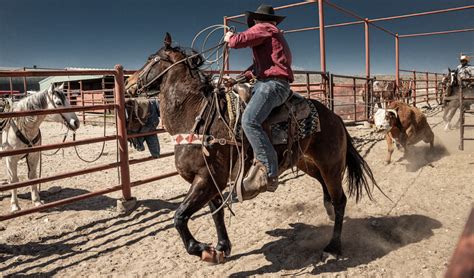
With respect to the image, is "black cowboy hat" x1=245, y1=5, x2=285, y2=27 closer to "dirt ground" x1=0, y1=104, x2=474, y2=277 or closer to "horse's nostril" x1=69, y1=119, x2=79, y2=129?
"dirt ground" x1=0, y1=104, x2=474, y2=277

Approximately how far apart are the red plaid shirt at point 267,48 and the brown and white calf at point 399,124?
4485 mm

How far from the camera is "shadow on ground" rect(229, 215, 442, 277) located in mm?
3445

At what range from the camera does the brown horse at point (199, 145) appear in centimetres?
312

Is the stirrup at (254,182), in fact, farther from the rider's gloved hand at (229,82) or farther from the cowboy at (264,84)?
the rider's gloved hand at (229,82)

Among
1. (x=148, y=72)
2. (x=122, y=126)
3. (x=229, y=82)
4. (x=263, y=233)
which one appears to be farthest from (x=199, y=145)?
(x=122, y=126)

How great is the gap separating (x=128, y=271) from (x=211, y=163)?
132 centimetres

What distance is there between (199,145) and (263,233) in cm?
158

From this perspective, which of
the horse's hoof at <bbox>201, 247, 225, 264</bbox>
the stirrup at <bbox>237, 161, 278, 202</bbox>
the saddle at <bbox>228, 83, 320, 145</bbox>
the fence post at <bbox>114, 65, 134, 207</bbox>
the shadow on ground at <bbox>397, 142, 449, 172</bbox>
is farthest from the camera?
the shadow on ground at <bbox>397, 142, 449, 172</bbox>

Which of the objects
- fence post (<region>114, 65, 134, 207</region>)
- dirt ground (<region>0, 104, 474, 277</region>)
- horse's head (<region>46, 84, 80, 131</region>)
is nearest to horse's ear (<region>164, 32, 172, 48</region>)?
fence post (<region>114, 65, 134, 207</region>)

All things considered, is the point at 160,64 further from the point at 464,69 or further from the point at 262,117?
the point at 464,69

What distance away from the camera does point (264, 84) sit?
3.28 meters

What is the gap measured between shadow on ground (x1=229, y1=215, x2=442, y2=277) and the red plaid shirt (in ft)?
5.70

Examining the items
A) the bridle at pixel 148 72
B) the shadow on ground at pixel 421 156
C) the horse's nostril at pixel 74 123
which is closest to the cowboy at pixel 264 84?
the bridle at pixel 148 72

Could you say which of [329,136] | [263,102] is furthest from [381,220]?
[263,102]
